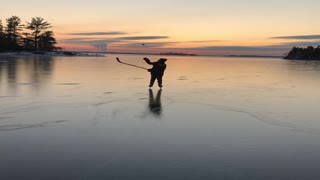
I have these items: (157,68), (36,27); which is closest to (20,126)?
(157,68)

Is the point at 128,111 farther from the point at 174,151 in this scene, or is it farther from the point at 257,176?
the point at 257,176

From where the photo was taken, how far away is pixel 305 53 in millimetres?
122062

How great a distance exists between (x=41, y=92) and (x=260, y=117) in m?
7.35

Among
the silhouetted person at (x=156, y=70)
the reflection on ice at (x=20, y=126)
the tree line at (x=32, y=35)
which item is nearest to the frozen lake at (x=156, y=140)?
the reflection on ice at (x=20, y=126)

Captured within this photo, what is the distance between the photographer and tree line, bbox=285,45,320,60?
117 m

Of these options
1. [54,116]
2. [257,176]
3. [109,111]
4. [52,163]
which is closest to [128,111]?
[109,111]

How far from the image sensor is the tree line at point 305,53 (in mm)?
117438

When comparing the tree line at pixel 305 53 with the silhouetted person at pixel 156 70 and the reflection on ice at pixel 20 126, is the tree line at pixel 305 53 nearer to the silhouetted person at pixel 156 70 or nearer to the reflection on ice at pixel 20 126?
the silhouetted person at pixel 156 70

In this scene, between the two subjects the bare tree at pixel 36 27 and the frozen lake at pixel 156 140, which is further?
the bare tree at pixel 36 27

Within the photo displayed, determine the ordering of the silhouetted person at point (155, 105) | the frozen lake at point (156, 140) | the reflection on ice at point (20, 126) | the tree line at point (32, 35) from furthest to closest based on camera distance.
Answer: the tree line at point (32, 35) < the silhouetted person at point (155, 105) < the reflection on ice at point (20, 126) < the frozen lake at point (156, 140)

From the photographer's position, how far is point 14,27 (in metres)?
88.3

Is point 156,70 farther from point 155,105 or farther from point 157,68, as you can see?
point 155,105

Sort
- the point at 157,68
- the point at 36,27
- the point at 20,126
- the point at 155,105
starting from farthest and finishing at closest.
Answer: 1. the point at 36,27
2. the point at 157,68
3. the point at 155,105
4. the point at 20,126

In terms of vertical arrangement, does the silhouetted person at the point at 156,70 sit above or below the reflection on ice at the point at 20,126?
above
